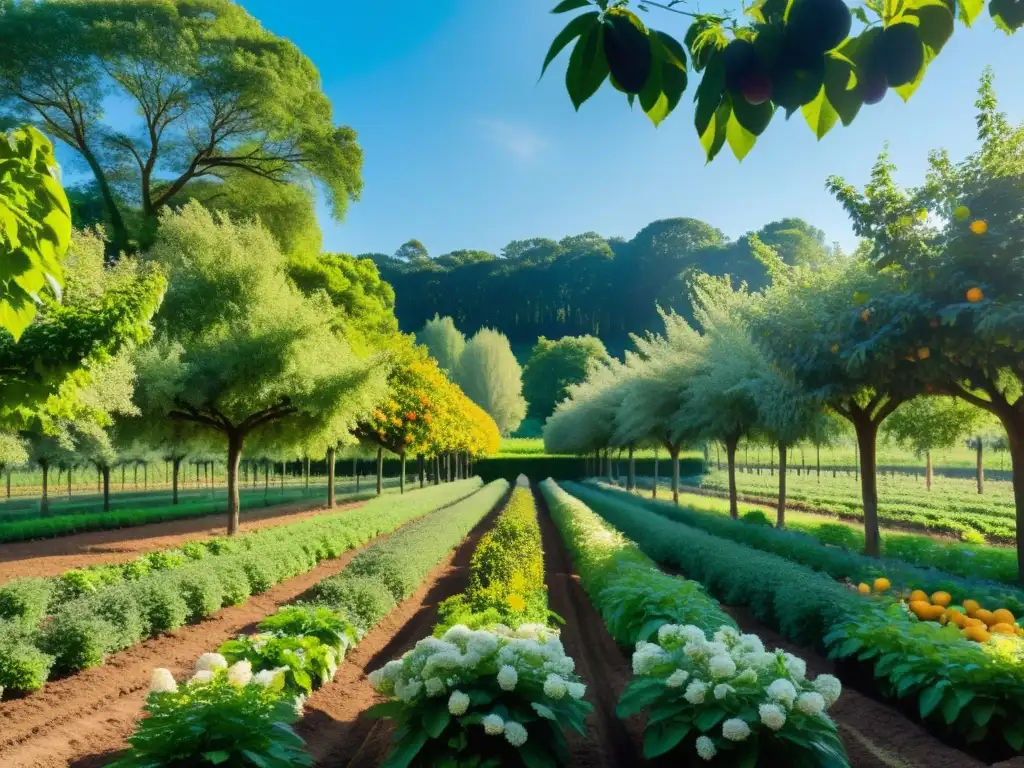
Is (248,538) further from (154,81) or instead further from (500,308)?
(500,308)

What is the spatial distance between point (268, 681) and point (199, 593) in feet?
15.4

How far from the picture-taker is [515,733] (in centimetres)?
334

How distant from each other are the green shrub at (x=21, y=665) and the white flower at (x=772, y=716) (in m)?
5.93

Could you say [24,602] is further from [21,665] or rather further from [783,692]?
[783,692]

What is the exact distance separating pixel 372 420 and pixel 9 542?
10254 millimetres

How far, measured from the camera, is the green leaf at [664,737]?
11.6 ft

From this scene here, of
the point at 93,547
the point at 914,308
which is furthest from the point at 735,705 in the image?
the point at 93,547

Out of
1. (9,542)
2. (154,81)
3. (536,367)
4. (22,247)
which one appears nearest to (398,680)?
(22,247)

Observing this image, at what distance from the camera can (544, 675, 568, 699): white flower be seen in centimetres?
352

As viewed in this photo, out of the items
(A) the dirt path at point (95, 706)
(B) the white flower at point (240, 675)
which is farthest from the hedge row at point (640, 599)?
(A) the dirt path at point (95, 706)

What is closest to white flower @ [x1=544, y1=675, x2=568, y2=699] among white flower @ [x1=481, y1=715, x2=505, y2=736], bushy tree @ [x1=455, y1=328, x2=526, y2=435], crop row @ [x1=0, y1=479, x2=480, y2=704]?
white flower @ [x1=481, y1=715, x2=505, y2=736]

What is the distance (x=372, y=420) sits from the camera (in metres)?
22.6

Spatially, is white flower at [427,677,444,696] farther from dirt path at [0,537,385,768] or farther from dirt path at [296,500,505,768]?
dirt path at [0,537,385,768]

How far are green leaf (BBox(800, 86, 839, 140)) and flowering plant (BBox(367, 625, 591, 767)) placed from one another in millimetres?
3045
